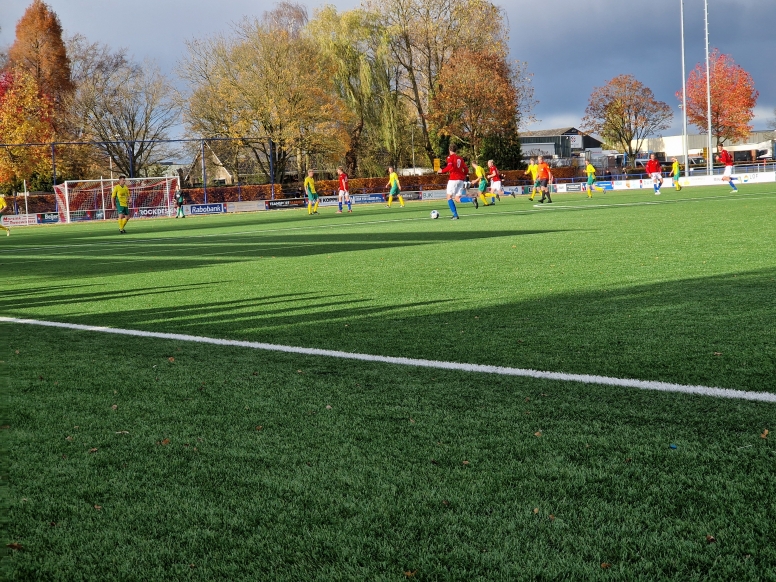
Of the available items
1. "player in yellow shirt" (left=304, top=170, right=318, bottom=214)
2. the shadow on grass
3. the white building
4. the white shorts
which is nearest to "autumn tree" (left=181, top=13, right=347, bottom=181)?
"player in yellow shirt" (left=304, top=170, right=318, bottom=214)

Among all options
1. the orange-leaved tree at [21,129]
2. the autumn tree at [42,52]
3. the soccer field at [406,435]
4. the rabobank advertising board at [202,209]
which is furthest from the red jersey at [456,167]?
the autumn tree at [42,52]

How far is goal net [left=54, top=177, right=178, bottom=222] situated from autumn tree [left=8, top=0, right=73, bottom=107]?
18129 millimetres

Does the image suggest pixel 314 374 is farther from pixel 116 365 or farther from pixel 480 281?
pixel 480 281

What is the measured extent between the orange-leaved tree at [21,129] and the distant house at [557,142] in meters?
66.1

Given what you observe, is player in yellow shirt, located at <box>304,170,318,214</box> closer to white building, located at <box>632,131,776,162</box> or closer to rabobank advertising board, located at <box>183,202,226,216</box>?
rabobank advertising board, located at <box>183,202,226,216</box>

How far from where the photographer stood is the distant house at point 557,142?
115625mm

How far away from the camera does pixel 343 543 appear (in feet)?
9.64

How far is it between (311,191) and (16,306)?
2873 cm

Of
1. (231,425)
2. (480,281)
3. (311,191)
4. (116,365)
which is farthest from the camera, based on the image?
(311,191)

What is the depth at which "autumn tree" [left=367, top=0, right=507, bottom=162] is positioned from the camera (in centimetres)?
6166

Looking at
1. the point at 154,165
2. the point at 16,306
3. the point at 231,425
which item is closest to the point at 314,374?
the point at 231,425

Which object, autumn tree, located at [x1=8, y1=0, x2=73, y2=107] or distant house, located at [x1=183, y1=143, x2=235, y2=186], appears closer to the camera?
autumn tree, located at [x1=8, y1=0, x2=73, y2=107]

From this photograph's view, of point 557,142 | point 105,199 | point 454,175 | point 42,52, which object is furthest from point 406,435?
point 557,142

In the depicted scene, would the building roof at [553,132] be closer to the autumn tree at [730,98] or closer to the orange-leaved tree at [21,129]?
the autumn tree at [730,98]
